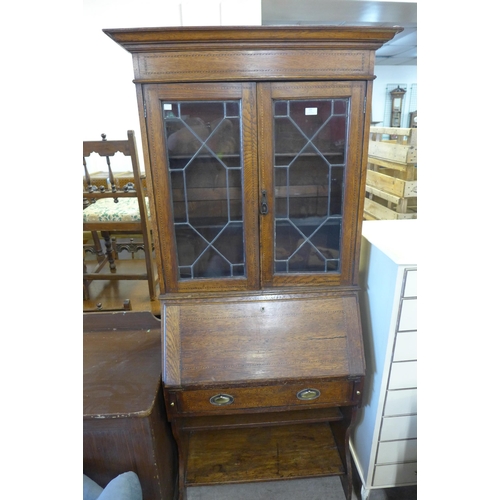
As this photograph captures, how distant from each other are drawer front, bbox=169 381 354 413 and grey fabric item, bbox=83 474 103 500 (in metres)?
0.30

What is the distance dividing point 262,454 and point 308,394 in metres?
0.45

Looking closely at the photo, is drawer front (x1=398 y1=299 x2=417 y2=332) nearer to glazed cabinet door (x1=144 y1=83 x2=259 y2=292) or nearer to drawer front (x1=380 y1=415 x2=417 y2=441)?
drawer front (x1=380 y1=415 x2=417 y2=441)

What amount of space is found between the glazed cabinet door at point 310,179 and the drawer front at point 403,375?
1.05 feet

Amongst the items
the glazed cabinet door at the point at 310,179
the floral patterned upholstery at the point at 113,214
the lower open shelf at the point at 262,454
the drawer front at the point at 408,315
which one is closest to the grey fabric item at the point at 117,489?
the lower open shelf at the point at 262,454

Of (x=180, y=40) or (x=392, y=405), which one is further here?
(x=392, y=405)

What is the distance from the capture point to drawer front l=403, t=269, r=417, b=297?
0.97 meters

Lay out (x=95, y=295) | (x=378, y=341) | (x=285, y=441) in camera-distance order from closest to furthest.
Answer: (x=378, y=341) < (x=285, y=441) < (x=95, y=295)

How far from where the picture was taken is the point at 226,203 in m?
1.07

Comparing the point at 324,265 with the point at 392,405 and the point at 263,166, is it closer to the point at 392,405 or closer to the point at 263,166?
the point at 263,166

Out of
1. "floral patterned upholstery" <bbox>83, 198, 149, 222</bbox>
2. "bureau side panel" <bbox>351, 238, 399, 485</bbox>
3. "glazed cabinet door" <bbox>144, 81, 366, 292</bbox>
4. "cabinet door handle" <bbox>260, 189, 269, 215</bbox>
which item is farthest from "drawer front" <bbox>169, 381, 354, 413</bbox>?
"floral patterned upholstery" <bbox>83, 198, 149, 222</bbox>

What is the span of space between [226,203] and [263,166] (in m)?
0.17

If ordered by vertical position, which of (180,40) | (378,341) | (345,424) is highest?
(180,40)

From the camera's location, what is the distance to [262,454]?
135 cm
